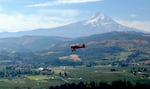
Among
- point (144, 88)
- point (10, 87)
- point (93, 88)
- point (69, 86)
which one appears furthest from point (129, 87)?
point (10, 87)

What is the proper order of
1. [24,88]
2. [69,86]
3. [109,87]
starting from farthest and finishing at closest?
[24,88] < [69,86] < [109,87]

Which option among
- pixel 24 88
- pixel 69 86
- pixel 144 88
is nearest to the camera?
pixel 144 88

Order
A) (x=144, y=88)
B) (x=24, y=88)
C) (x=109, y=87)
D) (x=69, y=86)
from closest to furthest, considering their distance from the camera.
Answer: (x=144, y=88), (x=109, y=87), (x=69, y=86), (x=24, y=88)

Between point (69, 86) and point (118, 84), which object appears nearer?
point (118, 84)

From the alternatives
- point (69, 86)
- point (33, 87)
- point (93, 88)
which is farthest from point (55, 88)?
point (33, 87)

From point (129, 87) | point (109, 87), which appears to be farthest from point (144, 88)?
point (109, 87)

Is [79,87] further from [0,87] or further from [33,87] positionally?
[0,87]

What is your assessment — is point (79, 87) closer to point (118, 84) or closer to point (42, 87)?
point (118, 84)

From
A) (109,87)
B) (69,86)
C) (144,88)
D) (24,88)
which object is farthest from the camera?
(24,88)

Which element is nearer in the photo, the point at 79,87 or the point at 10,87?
the point at 79,87
